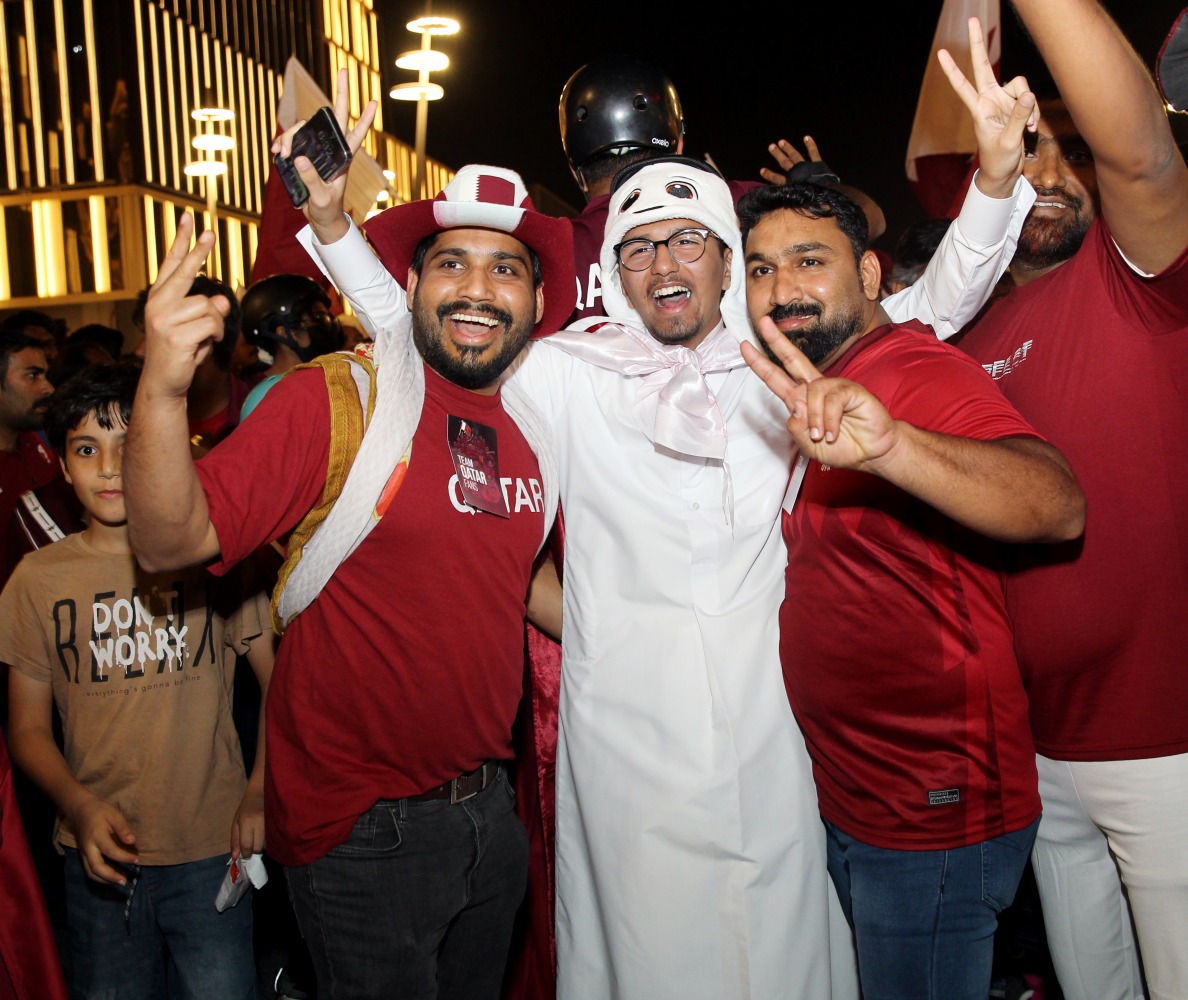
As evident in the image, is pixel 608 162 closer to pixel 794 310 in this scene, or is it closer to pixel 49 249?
pixel 794 310

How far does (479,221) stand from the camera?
9.66 ft

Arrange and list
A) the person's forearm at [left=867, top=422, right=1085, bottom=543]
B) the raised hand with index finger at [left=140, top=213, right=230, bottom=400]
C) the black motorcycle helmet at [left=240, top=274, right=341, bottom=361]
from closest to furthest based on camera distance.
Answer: the raised hand with index finger at [left=140, top=213, right=230, bottom=400], the person's forearm at [left=867, top=422, right=1085, bottom=543], the black motorcycle helmet at [left=240, top=274, right=341, bottom=361]

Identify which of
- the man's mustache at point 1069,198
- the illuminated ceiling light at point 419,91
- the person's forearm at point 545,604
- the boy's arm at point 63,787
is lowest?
the boy's arm at point 63,787

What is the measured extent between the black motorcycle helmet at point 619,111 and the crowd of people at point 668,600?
2.97 ft

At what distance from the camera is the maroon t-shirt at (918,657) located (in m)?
2.58

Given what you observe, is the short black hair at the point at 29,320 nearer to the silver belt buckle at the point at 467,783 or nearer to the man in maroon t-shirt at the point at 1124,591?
the silver belt buckle at the point at 467,783

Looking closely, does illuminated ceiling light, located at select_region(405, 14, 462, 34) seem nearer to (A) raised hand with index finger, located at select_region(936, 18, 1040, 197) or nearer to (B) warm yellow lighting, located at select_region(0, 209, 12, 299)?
(A) raised hand with index finger, located at select_region(936, 18, 1040, 197)

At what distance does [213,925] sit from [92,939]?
0.31 m

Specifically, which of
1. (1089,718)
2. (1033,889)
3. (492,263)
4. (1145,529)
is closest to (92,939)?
(492,263)

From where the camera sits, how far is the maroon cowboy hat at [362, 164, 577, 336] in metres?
2.92

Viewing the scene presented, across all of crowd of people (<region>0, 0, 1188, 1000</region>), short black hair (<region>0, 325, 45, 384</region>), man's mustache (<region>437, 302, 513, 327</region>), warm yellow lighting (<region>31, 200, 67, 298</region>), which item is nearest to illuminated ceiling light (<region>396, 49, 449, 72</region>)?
short black hair (<region>0, 325, 45, 384</region>)

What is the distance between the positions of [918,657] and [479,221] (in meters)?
1.53

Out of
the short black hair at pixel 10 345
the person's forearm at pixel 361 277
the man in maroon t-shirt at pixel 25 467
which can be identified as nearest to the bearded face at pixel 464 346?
the person's forearm at pixel 361 277

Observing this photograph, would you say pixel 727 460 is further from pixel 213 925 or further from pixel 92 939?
pixel 92 939
